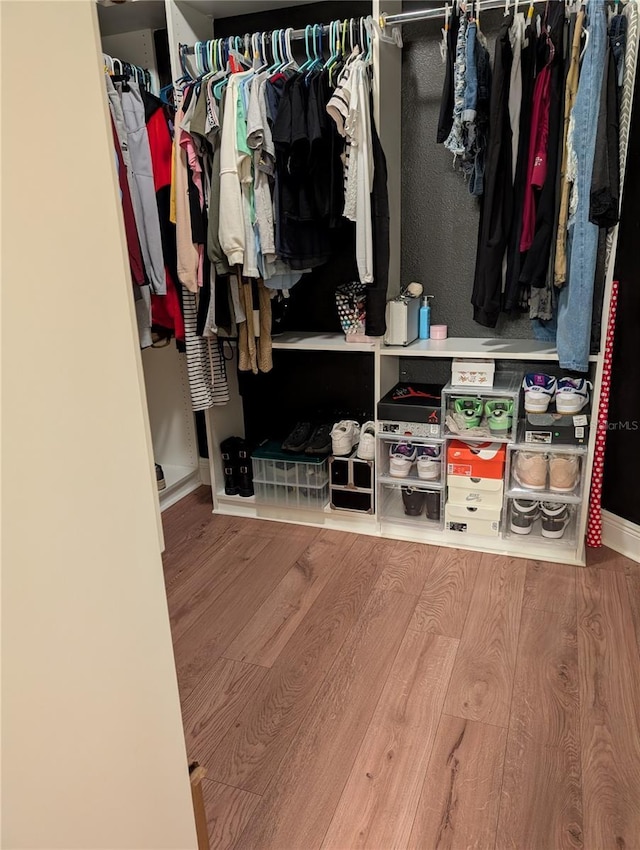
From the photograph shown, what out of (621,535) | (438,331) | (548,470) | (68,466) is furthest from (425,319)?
(68,466)

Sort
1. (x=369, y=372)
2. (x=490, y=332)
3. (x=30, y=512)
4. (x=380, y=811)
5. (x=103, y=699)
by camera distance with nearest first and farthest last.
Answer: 1. (x=30, y=512)
2. (x=103, y=699)
3. (x=380, y=811)
4. (x=490, y=332)
5. (x=369, y=372)

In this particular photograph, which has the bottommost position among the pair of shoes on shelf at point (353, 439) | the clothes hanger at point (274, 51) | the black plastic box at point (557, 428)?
the pair of shoes on shelf at point (353, 439)

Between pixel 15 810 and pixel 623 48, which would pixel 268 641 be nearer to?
pixel 15 810

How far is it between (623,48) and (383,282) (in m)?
1.11

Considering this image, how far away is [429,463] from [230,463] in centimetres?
102

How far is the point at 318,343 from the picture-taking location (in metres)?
2.78

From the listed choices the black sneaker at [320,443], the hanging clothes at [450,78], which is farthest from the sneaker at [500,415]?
the hanging clothes at [450,78]

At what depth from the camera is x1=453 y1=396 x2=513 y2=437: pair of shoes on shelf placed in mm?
2531

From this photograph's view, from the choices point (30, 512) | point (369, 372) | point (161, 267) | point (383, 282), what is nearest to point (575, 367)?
point (383, 282)

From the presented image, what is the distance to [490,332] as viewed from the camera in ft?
9.31

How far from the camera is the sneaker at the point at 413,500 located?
2.78 metres

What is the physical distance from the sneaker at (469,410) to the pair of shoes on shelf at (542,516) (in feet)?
1.27

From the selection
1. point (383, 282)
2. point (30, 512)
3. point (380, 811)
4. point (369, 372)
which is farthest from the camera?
point (369, 372)

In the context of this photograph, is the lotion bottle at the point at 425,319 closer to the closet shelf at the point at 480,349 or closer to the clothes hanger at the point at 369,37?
the closet shelf at the point at 480,349
